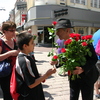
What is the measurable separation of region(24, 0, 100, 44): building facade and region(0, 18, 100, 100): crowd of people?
59.7 ft

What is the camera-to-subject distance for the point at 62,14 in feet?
67.9

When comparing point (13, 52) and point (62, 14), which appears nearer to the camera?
point (13, 52)

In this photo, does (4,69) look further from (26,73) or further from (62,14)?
(62,14)

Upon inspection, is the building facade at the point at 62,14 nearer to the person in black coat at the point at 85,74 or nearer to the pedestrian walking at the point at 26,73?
the person in black coat at the point at 85,74

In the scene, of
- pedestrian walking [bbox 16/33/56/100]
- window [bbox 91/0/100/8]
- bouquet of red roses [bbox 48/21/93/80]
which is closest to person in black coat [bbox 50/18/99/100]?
bouquet of red roses [bbox 48/21/93/80]

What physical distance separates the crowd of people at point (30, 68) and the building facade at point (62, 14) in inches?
717

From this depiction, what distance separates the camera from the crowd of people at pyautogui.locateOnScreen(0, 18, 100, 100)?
1858 mm

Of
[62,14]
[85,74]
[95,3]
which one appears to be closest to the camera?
[85,74]

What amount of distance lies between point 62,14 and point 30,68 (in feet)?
64.1

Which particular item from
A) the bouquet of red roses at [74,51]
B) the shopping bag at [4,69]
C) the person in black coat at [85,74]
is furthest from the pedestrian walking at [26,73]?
the shopping bag at [4,69]

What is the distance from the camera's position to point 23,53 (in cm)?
193

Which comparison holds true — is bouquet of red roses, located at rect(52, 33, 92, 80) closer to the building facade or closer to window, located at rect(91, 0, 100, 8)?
the building facade

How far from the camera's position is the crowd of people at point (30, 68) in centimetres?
186

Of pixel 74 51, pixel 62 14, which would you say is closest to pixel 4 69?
pixel 74 51
